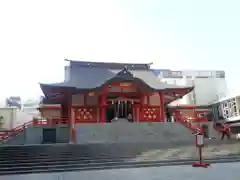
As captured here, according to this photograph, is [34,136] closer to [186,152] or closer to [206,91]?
[186,152]

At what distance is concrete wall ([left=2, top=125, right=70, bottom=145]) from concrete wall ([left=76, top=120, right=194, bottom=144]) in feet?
11.4

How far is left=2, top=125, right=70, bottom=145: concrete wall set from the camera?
19.9m

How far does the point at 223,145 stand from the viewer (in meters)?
15.4

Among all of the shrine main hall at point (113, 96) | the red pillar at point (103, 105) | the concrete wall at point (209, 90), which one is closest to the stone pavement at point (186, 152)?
the shrine main hall at point (113, 96)

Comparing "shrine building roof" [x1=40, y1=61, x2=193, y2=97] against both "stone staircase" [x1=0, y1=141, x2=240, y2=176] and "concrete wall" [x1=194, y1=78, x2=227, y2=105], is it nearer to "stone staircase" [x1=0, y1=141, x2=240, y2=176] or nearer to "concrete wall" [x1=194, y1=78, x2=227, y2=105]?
"stone staircase" [x1=0, y1=141, x2=240, y2=176]

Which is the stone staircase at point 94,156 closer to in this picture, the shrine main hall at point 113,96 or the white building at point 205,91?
the shrine main hall at point 113,96

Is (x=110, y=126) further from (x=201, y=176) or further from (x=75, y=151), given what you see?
(x=201, y=176)

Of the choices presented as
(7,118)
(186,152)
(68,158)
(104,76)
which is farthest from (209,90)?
(68,158)

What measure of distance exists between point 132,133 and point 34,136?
8.37m

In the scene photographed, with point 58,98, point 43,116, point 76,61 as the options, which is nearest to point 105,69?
point 76,61

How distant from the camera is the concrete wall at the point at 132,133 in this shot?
18469 millimetres

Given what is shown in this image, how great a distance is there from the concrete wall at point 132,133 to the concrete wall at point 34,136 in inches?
137

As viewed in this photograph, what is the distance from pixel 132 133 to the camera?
19.6m

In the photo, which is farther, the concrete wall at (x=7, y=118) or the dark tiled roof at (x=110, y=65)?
the concrete wall at (x=7, y=118)
